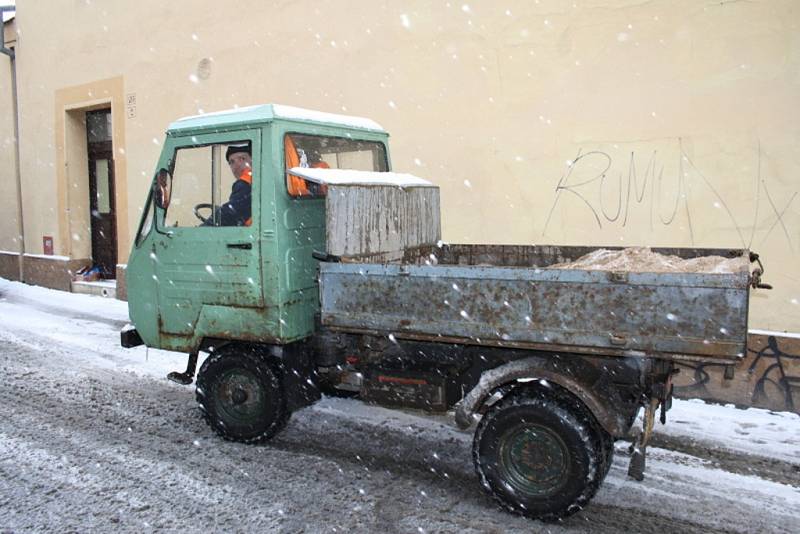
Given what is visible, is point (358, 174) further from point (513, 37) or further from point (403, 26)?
point (403, 26)

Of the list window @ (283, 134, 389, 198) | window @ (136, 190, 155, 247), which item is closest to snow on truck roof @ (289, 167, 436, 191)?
window @ (283, 134, 389, 198)

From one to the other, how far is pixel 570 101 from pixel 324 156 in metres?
3.09

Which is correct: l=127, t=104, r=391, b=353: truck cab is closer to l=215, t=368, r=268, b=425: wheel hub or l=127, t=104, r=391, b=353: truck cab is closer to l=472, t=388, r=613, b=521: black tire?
l=215, t=368, r=268, b=425: wheel hub

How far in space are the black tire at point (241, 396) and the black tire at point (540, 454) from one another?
165cm

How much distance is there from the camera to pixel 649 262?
421 cm

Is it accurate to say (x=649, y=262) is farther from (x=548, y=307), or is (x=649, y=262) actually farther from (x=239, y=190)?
(x=239, y=190)

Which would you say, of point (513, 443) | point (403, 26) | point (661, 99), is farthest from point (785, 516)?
point (403, 26)

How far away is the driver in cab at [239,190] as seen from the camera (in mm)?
4496

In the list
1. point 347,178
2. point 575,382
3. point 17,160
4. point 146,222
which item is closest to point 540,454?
point 575,382

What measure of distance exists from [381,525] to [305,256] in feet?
6.37

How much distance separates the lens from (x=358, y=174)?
15.3 ft

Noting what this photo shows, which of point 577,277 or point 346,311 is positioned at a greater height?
point 577,277

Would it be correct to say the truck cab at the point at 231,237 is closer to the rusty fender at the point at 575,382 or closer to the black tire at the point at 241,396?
the black tire at the point at 241,396

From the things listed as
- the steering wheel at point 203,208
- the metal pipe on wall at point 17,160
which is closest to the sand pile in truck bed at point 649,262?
the steering wheel at point 203,208
